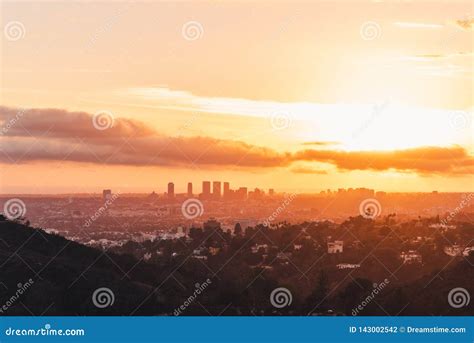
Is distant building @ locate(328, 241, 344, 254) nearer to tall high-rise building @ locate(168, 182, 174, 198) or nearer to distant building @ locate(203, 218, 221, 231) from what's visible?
distant building @ locate(203, 218, 221, 231)

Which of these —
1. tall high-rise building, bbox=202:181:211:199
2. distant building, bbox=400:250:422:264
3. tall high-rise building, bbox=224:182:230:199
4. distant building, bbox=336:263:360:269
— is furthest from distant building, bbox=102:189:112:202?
distant building, bbox=400:250:422:264

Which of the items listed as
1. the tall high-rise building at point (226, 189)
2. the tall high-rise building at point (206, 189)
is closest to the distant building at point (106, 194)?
the tall high-rise building at point (206, 189)

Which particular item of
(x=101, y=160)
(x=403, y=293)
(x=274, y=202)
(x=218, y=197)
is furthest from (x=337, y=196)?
(x=101, y=160)

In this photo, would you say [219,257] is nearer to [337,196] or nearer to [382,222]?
[337,196]

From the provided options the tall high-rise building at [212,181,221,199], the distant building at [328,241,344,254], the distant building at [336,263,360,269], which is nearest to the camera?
the tall high-rise building at [212,181,221,199]

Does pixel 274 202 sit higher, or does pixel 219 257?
pixel 274 202

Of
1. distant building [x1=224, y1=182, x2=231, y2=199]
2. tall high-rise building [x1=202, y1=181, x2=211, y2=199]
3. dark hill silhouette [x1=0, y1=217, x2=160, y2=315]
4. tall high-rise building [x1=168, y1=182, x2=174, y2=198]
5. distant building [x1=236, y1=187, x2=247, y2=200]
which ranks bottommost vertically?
dark hill silhouette [x1=0, y1=217, x2=160, y2=315]

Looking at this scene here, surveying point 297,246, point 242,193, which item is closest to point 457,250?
point 297,246
